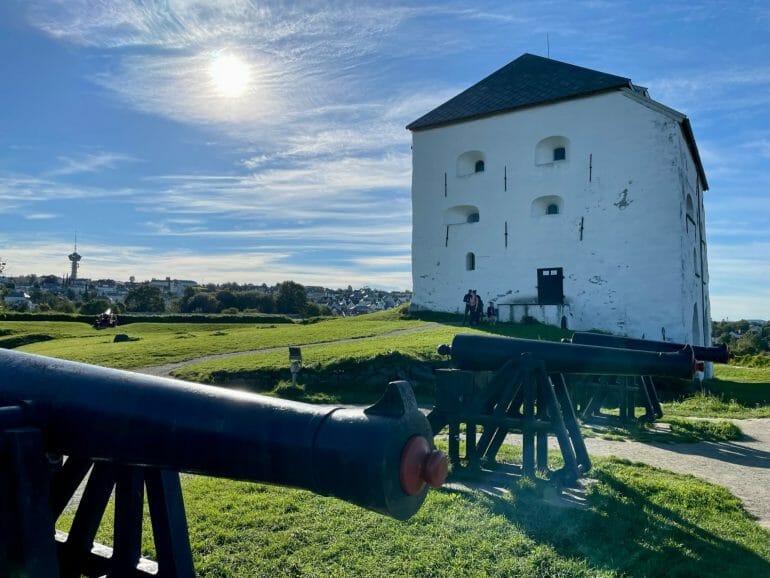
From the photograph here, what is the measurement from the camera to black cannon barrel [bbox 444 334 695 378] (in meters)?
5.43

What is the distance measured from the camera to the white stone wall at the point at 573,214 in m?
19.5

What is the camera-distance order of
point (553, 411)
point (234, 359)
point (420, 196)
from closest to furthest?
point (553, 411), point (234, 359), point (420, 196)

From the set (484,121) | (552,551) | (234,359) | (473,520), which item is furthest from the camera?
(484,121)

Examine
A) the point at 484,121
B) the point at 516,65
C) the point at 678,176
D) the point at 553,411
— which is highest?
the point at 516,65

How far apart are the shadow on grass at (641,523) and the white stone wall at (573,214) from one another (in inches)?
609

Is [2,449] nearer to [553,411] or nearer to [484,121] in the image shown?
[553,411]

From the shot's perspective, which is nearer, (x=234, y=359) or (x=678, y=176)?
(x=234, y=359)

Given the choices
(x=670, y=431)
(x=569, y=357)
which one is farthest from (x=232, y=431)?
(x=670, y=431)

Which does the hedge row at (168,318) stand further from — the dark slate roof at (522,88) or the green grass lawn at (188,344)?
the dark slate roof at (522,88)

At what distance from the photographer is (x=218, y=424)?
6.68ft

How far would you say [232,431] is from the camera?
2008 millimetres

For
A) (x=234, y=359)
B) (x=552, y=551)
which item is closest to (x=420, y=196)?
(x=234, y=359)

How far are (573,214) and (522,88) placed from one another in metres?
5.78

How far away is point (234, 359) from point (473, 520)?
390 inches
